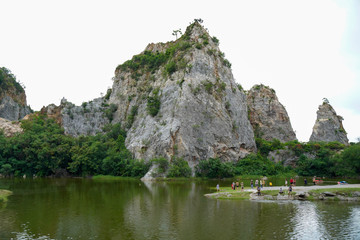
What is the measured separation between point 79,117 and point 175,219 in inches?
3040

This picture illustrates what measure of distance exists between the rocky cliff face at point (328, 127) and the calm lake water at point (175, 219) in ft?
289

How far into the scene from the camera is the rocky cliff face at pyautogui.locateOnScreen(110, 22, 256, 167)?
71.8 meters

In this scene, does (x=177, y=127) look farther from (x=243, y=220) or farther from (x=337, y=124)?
(x=337, y=124)

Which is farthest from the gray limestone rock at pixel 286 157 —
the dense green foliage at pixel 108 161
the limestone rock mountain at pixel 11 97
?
the limestone rock mountain at pixel 11 97

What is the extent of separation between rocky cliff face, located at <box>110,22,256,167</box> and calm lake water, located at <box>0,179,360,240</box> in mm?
38497

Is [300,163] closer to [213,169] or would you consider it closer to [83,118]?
[213,169]

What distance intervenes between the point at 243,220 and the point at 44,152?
58508 millimetres

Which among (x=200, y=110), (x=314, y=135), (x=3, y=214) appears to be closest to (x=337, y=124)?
(x=314, y=135)

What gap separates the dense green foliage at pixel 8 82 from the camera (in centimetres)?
10531

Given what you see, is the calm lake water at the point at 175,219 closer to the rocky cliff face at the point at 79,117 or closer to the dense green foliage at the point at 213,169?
the dense green foliage at the point at 213,169

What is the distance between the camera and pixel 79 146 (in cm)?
7781

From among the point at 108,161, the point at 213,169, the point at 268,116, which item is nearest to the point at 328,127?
the point at 268,116

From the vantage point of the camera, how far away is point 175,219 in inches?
931

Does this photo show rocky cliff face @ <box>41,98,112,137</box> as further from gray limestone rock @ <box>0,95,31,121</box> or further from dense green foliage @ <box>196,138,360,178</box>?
dense green foliage @ <box>196,138,360,178</box>
